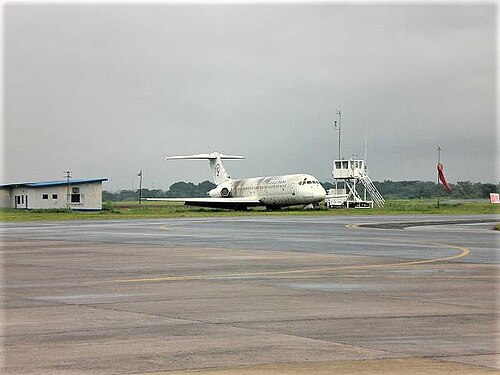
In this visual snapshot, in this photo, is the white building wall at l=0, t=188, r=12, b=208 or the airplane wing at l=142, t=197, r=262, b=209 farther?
the white building wall at l=0, t=188, r=12, b=208

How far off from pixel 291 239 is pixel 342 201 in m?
75.8

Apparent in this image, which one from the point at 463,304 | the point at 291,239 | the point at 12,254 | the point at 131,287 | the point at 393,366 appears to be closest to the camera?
the point at 393,366

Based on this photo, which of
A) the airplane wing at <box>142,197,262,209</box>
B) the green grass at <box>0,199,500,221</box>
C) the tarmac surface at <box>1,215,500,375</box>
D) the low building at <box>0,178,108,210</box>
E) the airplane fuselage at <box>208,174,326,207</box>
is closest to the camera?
the tarmac surface at <box>1,215,500,375</box>

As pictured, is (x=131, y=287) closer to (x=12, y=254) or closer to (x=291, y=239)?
(x=12, y=254)

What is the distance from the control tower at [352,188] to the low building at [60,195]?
3373cm

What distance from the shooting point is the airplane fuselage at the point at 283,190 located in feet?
326

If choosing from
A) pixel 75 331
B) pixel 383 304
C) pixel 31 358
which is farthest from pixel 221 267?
pixel 31 358

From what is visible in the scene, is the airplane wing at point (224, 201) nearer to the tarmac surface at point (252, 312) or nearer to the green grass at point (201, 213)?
the green grass at point (201, 213)

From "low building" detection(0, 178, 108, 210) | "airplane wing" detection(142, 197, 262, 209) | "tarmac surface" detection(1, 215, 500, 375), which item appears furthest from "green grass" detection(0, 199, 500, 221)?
"tarmac surface" detection(1, 215, 500, 375)

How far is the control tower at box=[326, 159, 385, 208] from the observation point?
4476 inches

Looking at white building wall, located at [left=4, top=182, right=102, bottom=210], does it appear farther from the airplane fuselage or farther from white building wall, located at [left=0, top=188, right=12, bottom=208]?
the airplane fuselage

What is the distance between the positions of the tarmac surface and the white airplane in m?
69.3

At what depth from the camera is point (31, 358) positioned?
1120 cm

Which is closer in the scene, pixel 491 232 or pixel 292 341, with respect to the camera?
pixel 292 341
